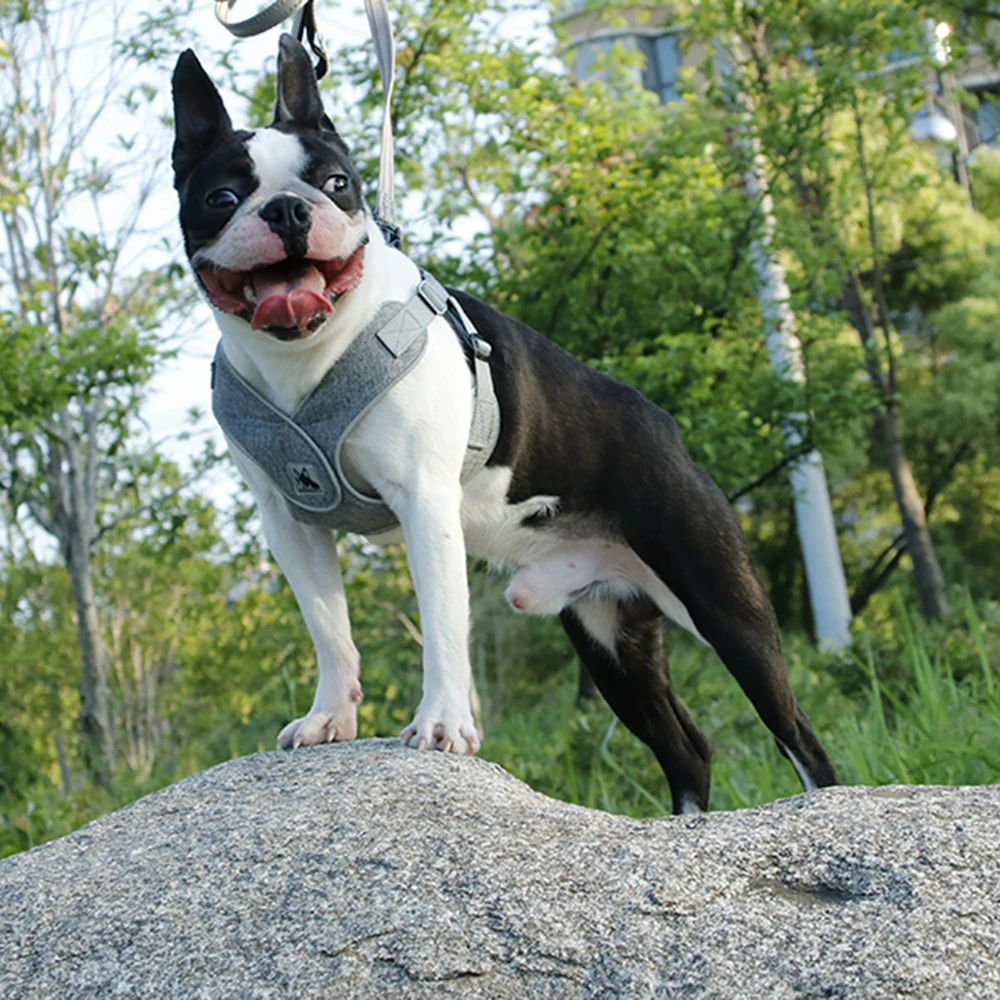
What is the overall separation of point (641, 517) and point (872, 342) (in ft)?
35.6

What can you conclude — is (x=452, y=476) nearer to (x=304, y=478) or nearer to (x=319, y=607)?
(x=304, y=478)

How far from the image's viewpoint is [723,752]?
22.9ft

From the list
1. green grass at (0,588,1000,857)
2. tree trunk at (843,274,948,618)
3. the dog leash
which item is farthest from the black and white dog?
tree trunk at (843,274,948,618)

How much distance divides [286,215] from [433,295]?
592 millimetres

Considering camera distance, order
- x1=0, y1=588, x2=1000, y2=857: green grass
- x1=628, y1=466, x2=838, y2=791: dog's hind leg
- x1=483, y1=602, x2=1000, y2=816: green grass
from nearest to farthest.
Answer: x1=628, y1=466, x2=838, y2=791: dog's hind leg < x1=483, y1=602, x2=1000, y2=816: green grass < x1=0, y1=588, x2=1000, y2=857: green grass

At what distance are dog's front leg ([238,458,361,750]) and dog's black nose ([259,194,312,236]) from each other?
692mm

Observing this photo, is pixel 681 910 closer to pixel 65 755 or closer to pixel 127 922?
pixel 127 922

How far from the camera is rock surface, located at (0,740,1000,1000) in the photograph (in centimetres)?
205

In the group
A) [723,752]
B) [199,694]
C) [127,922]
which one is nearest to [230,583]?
[199,694]

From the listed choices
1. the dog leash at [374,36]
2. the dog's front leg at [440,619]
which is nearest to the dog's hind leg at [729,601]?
the dog's front leg at [440,619]

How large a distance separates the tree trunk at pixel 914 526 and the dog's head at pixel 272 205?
13135 millimetres

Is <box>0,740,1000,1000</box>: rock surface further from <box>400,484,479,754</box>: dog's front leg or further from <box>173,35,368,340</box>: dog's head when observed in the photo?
<box>173,35,368,340</box>: dog's head

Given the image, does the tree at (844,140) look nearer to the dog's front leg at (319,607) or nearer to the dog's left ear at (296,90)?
the dog's left ear at (296,90)

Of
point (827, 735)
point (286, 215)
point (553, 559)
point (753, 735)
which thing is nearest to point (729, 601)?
point (553, 559)
